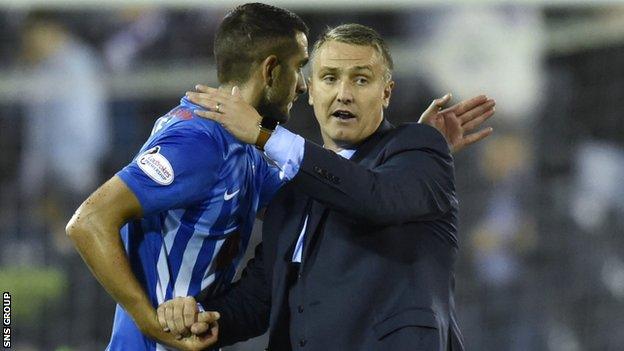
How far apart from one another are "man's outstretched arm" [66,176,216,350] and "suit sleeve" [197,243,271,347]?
9.7 inches

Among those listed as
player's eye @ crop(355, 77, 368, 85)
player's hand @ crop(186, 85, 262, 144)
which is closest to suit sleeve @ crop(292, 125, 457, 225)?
player's hand @ crop(186, 85, 262, 144)

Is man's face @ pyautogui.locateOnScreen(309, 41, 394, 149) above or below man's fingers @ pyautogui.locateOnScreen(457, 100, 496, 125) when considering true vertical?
above

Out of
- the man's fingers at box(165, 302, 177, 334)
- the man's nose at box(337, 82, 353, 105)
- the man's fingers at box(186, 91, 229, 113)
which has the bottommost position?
the man's fingers at box(165, 302, 177, 334)

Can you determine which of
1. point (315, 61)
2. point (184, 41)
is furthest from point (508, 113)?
point (315, 61)

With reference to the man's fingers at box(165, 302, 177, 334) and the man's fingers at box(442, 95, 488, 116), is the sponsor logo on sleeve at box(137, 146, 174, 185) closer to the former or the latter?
the man's fingers at box(165, 302, 177, 334)

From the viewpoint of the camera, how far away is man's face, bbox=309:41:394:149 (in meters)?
3.17

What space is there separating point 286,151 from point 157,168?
0.35 m

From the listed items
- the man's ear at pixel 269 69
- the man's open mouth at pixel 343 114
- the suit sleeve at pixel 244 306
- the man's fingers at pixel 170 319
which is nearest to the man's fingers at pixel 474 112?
the man's open mouth at pixel 343 114

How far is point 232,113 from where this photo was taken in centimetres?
293

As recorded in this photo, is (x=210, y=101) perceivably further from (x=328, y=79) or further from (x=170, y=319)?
(x=170, y=319)

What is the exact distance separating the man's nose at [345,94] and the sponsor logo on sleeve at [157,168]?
0.51m

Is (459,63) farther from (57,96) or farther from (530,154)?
(57,96)

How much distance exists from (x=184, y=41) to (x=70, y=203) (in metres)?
1.40

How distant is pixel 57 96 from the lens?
7.36m
